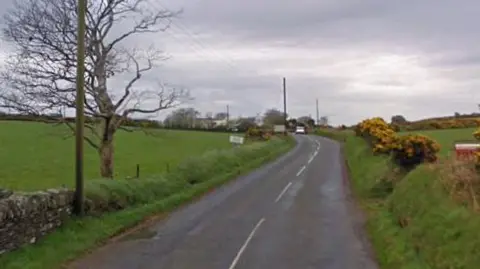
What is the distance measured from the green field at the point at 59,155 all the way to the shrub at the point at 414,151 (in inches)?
552

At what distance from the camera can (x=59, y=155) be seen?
55062 millimetres

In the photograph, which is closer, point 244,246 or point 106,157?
point 244,246

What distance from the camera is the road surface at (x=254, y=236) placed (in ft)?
47.4

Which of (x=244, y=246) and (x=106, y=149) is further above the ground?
(x=106, y=149)

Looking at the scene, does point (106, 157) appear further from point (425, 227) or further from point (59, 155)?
point (59, 155)

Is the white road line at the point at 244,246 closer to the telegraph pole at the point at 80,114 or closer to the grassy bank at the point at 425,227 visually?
the grassy bank at the point at 425,227

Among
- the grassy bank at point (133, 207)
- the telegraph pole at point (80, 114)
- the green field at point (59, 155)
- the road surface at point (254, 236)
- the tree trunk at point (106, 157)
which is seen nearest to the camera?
the road surface at point (254, 236)

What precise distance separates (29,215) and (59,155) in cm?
4081

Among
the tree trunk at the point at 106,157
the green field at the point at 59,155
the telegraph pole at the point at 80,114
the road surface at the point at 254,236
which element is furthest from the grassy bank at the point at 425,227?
the green field at the point at 59,155

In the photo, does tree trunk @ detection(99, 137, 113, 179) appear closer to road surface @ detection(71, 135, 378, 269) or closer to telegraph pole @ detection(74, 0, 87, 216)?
road surface @ detection(71, 135, 378, 269)

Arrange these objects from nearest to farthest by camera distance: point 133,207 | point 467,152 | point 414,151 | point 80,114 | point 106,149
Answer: point 80,114 < point 467,152 < point 133,207 < point 414,151 < point 106,149

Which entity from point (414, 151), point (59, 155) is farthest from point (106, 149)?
point (59, 155)

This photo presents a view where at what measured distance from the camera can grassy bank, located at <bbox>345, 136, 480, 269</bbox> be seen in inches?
436

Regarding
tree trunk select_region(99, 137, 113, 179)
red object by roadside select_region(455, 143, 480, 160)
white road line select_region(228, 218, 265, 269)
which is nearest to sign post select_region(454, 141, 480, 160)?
red object by roadside select_region(455, 143, 480, 160)
